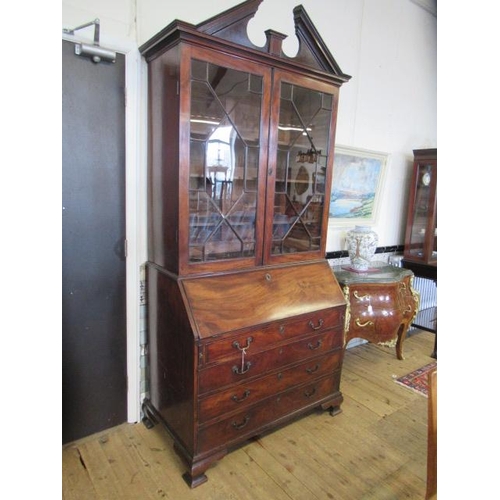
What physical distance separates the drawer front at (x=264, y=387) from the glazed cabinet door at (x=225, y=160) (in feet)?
2.01

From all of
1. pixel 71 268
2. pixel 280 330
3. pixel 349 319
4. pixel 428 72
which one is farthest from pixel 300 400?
pixel 428 72

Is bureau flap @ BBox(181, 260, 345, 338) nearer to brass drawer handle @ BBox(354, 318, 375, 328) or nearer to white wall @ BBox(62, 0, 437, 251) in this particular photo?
brass drawer handle @ BBox(354, 318, 375, 328)

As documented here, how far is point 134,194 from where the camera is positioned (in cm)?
196

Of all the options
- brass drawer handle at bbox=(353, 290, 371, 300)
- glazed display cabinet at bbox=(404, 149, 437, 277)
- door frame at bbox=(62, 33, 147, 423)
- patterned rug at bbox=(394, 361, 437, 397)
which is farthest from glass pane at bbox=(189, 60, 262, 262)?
glazed display cabinet at bbox=(404, 149, 437, 277)

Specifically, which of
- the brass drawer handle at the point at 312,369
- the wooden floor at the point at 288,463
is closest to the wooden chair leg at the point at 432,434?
the wooden floor at the point at 288,463

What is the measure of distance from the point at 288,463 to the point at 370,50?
3018mm

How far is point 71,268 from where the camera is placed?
1848 millimetres

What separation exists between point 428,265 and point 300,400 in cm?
195

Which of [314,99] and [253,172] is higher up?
[314,99]

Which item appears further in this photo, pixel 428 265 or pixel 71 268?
pixel 428 265

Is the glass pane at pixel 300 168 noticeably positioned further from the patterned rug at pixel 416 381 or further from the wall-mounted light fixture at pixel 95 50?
the patterned rug at pixel 416 381

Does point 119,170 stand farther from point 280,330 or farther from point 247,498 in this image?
point 247,498

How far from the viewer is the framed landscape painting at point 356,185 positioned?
115 inches

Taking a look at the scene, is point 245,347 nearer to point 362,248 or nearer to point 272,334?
point 272,334
